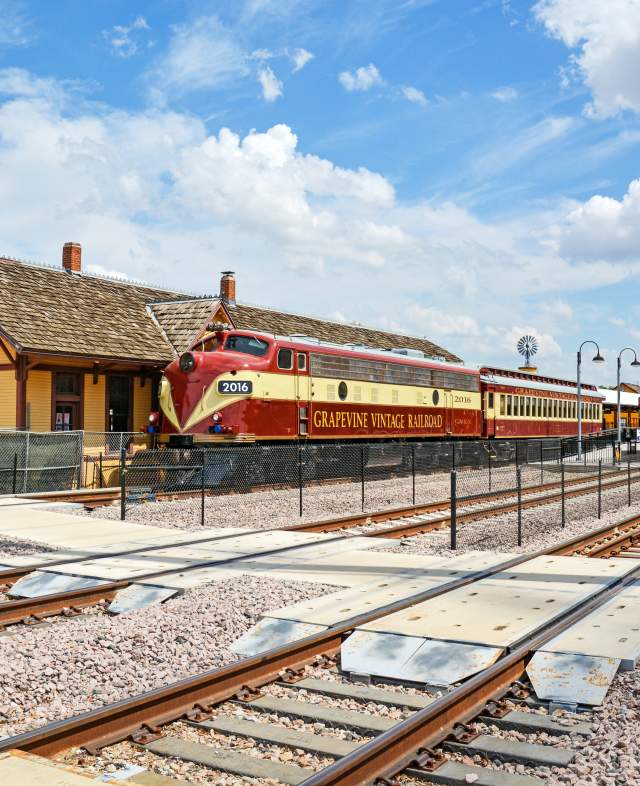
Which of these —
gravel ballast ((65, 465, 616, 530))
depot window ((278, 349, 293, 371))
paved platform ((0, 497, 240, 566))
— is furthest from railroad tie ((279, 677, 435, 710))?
depot window ((278, 349, 293, 371))

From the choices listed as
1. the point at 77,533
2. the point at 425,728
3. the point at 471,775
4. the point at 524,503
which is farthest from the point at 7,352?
the point at 471,775

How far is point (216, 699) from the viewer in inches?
233

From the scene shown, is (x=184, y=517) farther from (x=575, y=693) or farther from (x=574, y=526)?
(x=575, y=693)

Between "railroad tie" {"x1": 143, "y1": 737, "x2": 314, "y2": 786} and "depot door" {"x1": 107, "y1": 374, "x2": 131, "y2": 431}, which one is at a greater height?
"depot door" {"x1": 107, "y1": 374, "x2": 131, "y2": 431}

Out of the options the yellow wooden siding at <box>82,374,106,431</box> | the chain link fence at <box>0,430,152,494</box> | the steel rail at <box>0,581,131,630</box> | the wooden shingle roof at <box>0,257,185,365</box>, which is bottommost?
the steel rail at <box>0,581,131,630</box>

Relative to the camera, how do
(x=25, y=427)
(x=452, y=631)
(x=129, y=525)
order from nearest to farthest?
(x=452, y=631) → (x=129, y=525) → (x=25, y=427)

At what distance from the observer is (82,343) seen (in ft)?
79.1

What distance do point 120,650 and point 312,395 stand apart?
55.1ft

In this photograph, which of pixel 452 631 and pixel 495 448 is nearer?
pixel 452 631

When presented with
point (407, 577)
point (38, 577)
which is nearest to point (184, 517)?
point (38, 577)

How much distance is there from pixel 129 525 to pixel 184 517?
1.72 m

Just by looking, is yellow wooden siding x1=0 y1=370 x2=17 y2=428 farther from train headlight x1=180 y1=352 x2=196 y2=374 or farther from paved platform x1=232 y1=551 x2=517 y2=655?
paved platform x1=232 y1=551 x2=517 y2=655

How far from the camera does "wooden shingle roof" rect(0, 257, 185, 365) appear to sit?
23297 mm

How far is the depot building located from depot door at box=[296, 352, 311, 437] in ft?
16.7
